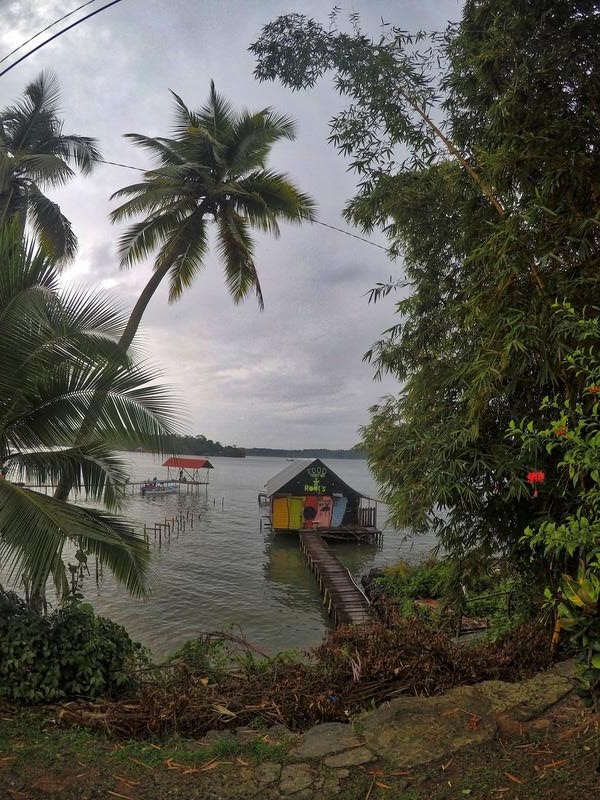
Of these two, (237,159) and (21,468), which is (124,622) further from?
(237,159)

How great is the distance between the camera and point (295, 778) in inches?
123

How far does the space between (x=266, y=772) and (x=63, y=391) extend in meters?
4.25

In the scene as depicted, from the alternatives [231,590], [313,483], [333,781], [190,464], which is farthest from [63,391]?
[190,464]

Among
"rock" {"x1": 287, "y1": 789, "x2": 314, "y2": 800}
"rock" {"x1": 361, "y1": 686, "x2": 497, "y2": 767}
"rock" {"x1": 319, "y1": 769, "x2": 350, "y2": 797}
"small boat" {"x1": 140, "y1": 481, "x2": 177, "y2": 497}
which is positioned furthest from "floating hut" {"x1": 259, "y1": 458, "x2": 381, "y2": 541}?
"rock" {"x1": 287, "y1": 789, "x2": 314, "y2": 800}

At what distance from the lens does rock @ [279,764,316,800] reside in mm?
3016

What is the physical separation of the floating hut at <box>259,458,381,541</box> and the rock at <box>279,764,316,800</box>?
2700cm

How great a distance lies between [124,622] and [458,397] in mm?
13645

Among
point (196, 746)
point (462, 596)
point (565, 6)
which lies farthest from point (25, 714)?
point (565, 6)

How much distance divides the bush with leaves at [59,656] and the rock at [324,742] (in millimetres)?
2260

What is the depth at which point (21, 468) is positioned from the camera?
5828mm

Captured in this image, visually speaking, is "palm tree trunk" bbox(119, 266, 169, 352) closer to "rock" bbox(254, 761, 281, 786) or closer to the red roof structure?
"rock" bbox(254, 761, 281, 786)

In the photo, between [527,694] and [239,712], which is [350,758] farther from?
[527,694]

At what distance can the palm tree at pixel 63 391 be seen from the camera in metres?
5.38

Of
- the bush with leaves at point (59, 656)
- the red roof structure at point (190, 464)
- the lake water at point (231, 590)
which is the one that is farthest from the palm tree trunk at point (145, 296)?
the red roof structure at point (190, 464)
